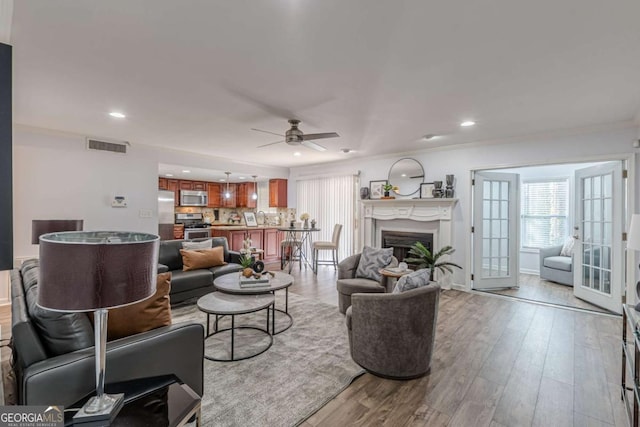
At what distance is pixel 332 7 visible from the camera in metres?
1.60

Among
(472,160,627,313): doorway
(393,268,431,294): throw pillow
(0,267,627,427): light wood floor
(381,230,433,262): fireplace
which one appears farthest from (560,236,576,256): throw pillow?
(393,268,431,294): throw pillow

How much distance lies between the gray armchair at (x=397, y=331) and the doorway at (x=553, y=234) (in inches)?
118

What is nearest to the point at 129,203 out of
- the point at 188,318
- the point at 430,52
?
the point at 188,318

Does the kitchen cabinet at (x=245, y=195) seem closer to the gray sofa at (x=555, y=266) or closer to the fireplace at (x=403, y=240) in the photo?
Answer: the fireplace at (x=403, y=240)

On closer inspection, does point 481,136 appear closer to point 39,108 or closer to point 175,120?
point 175,120

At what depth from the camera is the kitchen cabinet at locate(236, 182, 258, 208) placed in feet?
27.0

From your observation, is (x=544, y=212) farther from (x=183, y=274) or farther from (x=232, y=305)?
(x=183, y=274)

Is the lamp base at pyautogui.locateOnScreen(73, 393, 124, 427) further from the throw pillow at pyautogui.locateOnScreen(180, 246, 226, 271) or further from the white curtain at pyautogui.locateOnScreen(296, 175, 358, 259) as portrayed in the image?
the white curtain at pyautogui.locateOnScreen(296, 175, 358, 259)

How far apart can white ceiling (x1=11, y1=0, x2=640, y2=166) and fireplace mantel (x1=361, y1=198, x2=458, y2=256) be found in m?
1.52

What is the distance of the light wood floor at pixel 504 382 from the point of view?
1.84 m

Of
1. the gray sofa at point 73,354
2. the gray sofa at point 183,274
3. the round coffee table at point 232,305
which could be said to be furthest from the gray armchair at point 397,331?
the gray sofa at point 183,274

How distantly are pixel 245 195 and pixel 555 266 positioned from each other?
7393mm

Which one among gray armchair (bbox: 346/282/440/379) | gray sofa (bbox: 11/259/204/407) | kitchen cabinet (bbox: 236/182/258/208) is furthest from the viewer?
kitchen cabinet (bbox: 236/182/258/208)

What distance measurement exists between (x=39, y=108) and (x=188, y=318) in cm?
295
